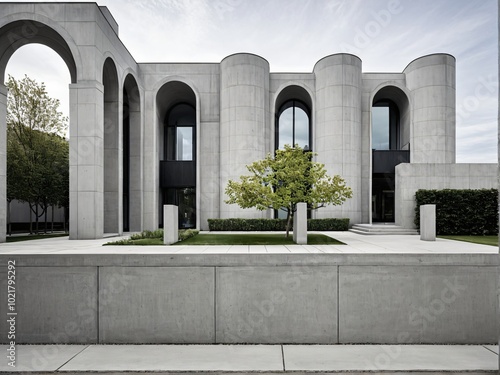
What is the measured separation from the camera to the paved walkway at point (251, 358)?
5.88 meters

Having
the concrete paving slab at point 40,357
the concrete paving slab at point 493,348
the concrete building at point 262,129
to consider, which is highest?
the concrete building at point 262,129

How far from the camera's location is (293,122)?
2675cm

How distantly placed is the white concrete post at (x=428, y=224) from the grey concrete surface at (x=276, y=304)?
9316 mm

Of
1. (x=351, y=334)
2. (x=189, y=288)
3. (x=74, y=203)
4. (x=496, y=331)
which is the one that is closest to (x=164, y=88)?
(x=74, y=203)

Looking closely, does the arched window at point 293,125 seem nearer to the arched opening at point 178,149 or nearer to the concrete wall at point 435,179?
the arched opening at point 178,149

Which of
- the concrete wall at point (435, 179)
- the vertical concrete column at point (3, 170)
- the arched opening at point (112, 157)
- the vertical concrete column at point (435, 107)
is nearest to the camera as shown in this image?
the vertical concrete column at point (3, 170)

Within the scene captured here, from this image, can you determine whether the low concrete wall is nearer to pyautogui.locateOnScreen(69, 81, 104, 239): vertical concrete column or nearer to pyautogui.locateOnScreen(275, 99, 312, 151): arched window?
pyautogui.locateOnScreen(69, 81, 104, 239): vertical concrete column

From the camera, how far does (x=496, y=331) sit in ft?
23.4

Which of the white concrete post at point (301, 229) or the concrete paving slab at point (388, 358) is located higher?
the white concrete post at point (301, 229)

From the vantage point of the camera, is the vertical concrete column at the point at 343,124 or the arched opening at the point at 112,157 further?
the vertical concrete column at the point at 343,124

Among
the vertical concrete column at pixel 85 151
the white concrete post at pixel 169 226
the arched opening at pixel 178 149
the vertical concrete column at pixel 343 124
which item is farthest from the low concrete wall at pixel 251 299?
the arched opening at pixel 178 149

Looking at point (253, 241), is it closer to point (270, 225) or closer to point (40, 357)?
point (270, 225)

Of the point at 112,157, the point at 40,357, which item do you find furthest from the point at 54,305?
the point at 112,157

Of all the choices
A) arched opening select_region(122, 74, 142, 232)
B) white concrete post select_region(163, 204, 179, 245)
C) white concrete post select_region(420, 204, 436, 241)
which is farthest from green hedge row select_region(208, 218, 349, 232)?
white concrete post select_region(163, 204, 179, 245)
